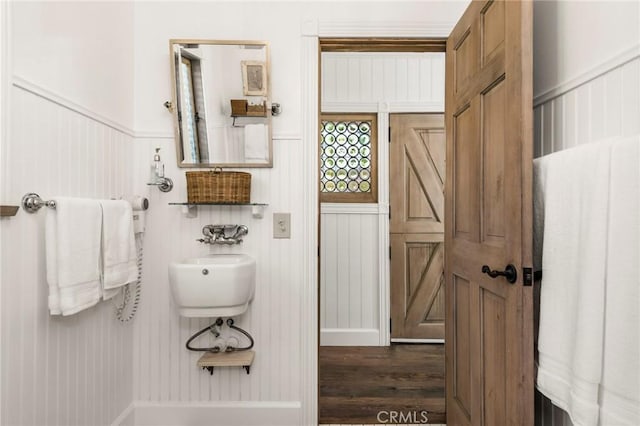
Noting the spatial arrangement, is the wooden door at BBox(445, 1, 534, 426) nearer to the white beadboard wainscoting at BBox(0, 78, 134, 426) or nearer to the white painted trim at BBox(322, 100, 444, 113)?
the white painted trim at BBox(322, 100, 444, 113)

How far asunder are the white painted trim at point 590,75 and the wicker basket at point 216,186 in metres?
1.32

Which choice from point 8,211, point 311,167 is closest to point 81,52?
point 8,211

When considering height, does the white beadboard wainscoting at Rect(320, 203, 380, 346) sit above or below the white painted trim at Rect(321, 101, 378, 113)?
below

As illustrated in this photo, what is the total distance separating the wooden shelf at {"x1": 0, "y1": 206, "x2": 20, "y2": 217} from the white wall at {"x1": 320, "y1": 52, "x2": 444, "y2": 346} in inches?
87.0

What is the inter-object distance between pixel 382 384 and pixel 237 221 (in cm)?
146

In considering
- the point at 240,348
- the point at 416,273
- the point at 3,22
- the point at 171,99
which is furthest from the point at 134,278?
the point at 416,273

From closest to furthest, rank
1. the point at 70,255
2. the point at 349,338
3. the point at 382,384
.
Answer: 1. the point at 70,255
2. the point at 382,384
3. the point at 349,338

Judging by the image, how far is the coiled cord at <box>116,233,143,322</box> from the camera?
1833 mm

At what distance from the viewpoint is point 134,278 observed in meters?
1.71

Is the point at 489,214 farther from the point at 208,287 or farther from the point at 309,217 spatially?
the point at 208,287

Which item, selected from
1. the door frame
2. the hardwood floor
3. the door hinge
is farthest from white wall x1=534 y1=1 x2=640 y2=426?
the hardwood floor

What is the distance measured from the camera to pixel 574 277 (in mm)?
1050

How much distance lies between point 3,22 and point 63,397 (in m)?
1.31

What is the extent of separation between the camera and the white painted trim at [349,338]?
3.11 metres
